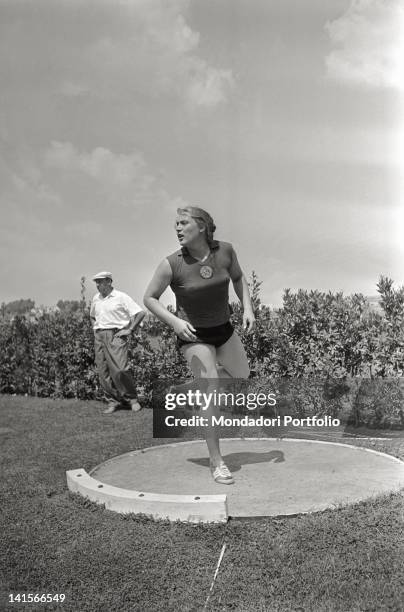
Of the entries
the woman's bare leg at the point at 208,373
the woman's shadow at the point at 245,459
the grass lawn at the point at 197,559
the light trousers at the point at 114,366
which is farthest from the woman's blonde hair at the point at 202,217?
the light trousers at the point at 114,366

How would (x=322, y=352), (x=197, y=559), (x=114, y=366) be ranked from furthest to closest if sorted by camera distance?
(x=114, y=366)
(x=322, y=352)
(x=197, y=559)

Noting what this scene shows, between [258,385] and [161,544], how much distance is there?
4.95 metres

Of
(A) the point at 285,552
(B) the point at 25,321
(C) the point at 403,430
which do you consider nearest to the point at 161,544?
(A) the point at 285,552

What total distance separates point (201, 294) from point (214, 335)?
1.17 ft

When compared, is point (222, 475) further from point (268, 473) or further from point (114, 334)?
point (114, 334)

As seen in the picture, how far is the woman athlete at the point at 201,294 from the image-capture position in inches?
197

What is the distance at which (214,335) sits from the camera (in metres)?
5.13

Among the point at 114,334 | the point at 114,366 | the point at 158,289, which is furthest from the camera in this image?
the point at 114,334

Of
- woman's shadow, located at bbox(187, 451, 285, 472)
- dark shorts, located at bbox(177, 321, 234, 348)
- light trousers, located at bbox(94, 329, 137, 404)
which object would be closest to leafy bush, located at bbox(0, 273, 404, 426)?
light trousers, located at bbox(94, 329, 137, 404)

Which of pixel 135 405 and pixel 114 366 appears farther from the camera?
pixel 114 366

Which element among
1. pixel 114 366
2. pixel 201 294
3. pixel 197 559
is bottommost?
pixel 197 559

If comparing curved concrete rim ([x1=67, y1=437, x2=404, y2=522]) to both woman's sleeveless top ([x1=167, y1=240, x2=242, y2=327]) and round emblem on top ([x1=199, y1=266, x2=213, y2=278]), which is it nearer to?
woman's sleeveless top ([x1=167, y1=240, x2=242, y2=327])

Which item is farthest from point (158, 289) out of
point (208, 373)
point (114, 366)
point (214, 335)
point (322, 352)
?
point (114, 366)

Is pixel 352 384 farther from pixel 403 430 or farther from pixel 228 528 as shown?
pixel 228 528
